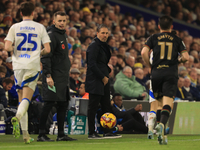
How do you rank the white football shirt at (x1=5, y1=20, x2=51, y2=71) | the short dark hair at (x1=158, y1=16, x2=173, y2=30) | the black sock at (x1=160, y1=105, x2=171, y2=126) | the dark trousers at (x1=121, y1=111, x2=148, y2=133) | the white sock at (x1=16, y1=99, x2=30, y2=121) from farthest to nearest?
the dark trousers at (x1=121, y1=111, x2=148, y2=133) → the short dark hair at (x1=158, y1=16, x2=173, y2=30) → the white football shirt at (x1=5, y1=20, x2=51, y2=71) → the black sock at (x1=160, y1=105, x2=171, y2=126) → the white sock at (x1=16, y1=99, x2=30, y2=121)

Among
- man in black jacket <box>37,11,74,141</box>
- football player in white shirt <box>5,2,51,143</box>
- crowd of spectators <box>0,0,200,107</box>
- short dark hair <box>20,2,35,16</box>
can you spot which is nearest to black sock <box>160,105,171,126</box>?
man in black jacket <box>37,11,74,141</box>

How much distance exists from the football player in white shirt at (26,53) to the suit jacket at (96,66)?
1240 mm

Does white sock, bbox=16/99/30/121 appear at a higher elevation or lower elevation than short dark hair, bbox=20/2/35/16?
lower

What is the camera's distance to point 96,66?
22.4 ft

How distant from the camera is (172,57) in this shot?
6.02 m

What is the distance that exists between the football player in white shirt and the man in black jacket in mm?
359

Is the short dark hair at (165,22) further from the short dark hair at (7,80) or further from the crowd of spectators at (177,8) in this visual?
the crowd of spectators at (177,8)

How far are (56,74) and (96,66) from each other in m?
0.87

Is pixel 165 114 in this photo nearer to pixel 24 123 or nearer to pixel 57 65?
pixel 57 65

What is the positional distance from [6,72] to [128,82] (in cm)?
355

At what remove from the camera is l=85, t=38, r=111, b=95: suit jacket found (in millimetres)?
6872

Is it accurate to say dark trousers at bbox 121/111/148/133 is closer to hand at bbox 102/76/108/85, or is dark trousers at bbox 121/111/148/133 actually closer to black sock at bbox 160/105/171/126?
hand at bbox 102/76/108/85

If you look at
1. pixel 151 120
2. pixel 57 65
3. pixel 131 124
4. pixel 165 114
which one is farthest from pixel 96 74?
pixel 131 124

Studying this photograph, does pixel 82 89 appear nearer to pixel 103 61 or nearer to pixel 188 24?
pixel 103 61
